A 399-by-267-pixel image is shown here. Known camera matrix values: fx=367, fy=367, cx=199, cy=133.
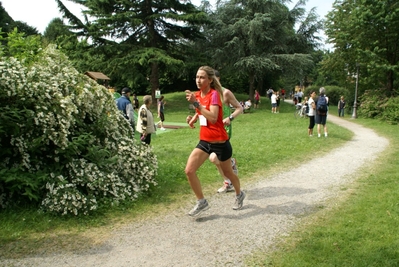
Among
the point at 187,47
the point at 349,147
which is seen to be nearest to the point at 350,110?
the point at 187,47

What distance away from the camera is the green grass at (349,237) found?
3.67 metres

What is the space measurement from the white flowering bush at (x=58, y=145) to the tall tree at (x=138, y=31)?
2096 cm

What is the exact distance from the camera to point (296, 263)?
3.59 metres

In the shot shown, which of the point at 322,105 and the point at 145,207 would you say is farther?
the point at 322,105

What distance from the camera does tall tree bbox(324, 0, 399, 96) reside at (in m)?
23.2

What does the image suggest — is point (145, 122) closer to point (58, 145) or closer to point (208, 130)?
point (58, 145)

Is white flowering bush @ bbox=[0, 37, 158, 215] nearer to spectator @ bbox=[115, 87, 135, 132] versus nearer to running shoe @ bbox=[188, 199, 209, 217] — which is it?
running shoe @ bbox=[188, 199, 209, 217]

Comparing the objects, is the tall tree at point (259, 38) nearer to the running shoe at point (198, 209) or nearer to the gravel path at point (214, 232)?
the gravel path at point (214, 232)

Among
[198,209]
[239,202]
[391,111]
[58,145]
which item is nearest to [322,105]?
[239,202]

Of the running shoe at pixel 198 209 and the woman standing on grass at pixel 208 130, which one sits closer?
the woman standing on grass at pixel 208 130

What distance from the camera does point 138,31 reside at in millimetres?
29781

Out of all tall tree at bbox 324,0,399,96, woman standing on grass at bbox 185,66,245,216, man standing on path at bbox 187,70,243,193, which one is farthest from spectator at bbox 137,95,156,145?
tall tree at bbox 324,0,399,96

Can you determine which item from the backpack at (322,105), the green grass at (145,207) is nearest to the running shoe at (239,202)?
the green grass at (145,207)

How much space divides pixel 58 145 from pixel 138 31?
86.5 feet
